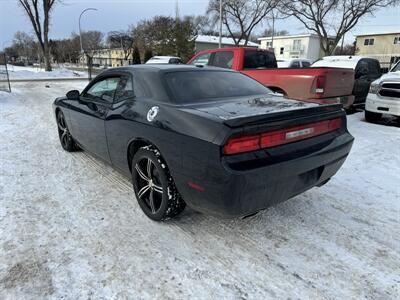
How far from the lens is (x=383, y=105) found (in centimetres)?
743

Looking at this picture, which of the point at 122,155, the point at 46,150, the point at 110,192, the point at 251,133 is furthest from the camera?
the point at 46,150

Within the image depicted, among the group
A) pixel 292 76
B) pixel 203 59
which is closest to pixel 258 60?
pixel 203 59

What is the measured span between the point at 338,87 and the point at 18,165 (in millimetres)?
6274

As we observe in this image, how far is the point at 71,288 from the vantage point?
218cm

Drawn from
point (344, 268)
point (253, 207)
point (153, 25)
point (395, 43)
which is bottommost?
point (344, 268)

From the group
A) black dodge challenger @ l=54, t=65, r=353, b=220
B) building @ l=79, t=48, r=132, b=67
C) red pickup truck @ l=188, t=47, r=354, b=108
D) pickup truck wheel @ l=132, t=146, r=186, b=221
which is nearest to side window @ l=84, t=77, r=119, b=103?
black dodge challenger @ l=54, t=65, r=353, b=220

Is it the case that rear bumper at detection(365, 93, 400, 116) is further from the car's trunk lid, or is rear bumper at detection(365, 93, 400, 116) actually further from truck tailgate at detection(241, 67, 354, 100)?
the car's trunk lid

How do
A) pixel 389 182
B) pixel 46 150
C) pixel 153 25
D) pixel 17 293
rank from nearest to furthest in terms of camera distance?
pixel 17 293 < pixel 389 182 < pixel 46 150 < pixel 153 25

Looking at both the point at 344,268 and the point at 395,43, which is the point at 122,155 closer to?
the point at 344,268

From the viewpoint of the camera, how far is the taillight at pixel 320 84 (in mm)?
6291

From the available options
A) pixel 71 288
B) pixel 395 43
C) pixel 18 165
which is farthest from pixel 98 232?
pixel 395 43

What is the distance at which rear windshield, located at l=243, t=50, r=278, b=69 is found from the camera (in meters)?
7.84

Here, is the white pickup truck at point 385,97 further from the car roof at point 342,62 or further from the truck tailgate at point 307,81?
the car roof at point 342,62

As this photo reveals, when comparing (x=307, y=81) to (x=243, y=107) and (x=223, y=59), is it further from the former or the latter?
(x=243, y=107)
